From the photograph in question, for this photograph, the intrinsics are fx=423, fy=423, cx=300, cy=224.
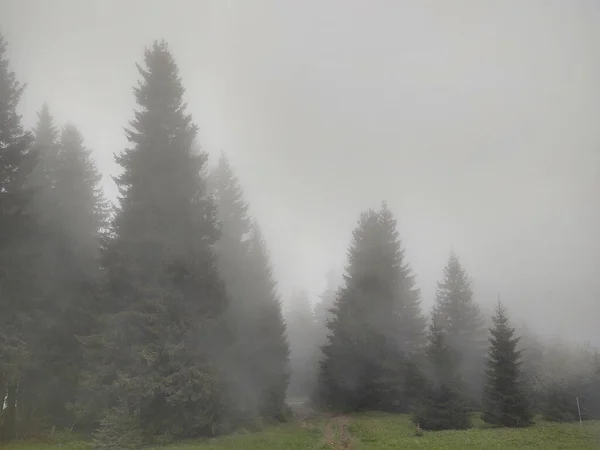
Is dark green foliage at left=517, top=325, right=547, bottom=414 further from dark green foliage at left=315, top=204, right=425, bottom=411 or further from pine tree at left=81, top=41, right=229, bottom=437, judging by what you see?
pine tree at left=81, top=41, right=229, bottom=437

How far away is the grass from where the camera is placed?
18.0 m

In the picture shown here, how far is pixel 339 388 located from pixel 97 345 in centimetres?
2195

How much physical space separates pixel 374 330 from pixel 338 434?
12721 mm

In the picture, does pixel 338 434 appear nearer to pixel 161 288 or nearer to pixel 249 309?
pixel 249 309

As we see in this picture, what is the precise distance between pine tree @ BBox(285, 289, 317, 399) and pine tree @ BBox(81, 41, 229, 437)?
1779 inches

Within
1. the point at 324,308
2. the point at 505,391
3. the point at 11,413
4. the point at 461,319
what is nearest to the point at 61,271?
the point at 11,413

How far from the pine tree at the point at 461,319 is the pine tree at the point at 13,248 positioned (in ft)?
113

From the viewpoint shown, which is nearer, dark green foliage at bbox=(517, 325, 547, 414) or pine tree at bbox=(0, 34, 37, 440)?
pine tree at bbox=(0, 34, 37, 440)

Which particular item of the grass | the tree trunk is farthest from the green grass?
the tree trunk

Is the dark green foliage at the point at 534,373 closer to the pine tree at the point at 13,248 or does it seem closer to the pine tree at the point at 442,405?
the pine tree at the point at 442,405

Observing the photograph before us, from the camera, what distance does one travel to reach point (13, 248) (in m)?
18.2

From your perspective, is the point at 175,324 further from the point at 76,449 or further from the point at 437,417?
the point at 437,417

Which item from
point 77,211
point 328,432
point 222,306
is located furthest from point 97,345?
point 328,432

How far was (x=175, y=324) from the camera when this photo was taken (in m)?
19.2
